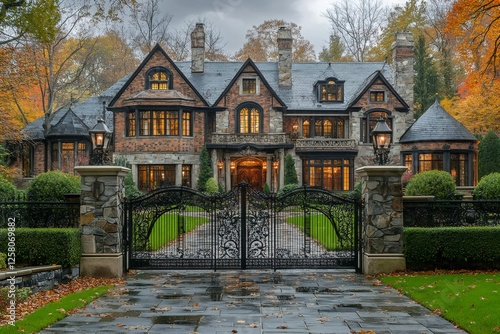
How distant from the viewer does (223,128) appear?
35000mm

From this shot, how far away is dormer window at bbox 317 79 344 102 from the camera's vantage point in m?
36.3

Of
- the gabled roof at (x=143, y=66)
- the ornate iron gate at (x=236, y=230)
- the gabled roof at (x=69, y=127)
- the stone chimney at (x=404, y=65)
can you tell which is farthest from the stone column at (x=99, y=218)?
the stone chimney at (x=404, y=65)

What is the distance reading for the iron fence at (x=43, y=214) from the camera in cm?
1209

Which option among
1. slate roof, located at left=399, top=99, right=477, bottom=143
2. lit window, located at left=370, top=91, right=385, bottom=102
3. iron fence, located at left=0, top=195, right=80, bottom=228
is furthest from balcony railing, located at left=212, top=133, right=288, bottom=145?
iron fence, located at left=0, top=195, right=80, bottom=228

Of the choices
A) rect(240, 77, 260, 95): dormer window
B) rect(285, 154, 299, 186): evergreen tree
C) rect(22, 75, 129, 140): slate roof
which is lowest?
rect(285, 154, 299, 186): evergreen tree

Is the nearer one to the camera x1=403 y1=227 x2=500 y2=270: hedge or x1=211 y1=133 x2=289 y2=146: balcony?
x1=403 y1=227 x2=500 y2=270: hedge

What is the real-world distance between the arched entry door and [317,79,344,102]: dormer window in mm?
5855

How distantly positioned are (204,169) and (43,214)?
21.6m

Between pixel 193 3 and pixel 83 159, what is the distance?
46.4 ft

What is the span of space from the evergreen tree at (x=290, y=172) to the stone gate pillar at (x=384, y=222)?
21.9 meters

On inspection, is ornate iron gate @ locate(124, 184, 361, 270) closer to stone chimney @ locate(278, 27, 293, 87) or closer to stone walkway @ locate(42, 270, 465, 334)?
stone walkway @ locate(42, 270, 465, 334)

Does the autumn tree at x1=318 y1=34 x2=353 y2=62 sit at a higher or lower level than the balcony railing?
higher

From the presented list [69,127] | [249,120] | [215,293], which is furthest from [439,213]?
[69,127]

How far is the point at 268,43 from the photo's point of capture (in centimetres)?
5253
